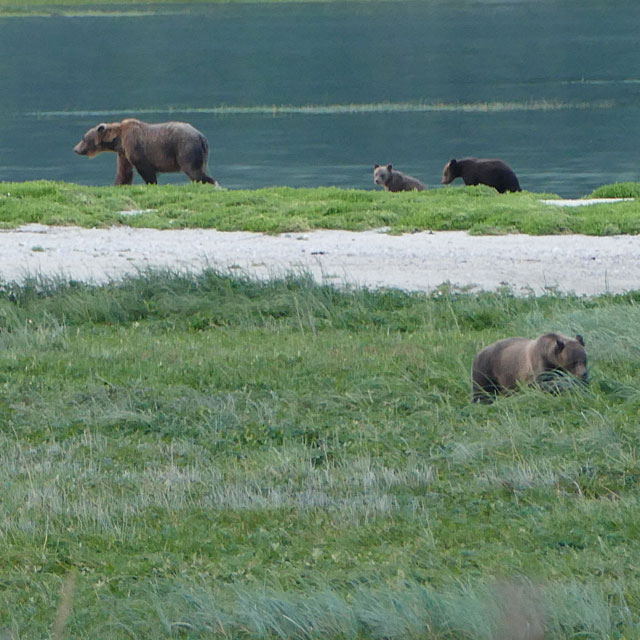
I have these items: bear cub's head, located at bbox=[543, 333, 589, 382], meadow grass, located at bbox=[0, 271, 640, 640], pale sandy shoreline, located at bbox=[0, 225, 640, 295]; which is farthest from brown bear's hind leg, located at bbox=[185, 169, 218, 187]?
bear cub's head, located at bbox=[543, 333, 589, 382]

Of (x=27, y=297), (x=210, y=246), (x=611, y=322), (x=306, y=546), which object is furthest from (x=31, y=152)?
(x=306, y=546)

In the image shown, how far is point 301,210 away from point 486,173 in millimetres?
7136

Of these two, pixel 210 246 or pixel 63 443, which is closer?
pixel 63 443

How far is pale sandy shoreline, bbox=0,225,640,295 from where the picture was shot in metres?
13.2

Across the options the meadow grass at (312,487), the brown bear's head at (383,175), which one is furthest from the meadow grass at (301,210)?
the meadow grass at (312,487)

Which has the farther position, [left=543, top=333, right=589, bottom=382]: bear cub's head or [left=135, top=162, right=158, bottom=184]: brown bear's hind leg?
[left=135, top=162, right=158, bottom=184]: brown bear's hind leg

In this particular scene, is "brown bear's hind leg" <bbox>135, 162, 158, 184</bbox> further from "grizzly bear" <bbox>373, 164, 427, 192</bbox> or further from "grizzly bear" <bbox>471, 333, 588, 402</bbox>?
"grizzly bear" <bbox>471, 333, 588, 402</bbox>

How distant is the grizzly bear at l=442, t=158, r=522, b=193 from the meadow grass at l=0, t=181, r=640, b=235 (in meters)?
2.68

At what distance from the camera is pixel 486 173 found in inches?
976

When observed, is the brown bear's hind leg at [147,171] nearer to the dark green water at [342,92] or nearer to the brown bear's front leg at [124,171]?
the brown bear's front leg at [124,171]

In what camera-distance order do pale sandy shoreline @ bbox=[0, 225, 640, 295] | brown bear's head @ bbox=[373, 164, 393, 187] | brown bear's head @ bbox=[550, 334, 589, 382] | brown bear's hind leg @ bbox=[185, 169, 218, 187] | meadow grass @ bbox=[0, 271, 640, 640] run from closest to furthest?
meadow grass @ bbox=[0, 271, 640, 640]
brown bear's head @ bbox=[550, 334, 589, 382]
pale sandy shoreline @ bbox=[0, 225, 640, 295]
brown bear's hind leg @ bbox=[185, 169, 218, 187]
brown bear's head @ bbox=[373, 164, 393, 187]

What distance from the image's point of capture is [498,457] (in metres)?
6.48

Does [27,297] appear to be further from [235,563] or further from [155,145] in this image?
[155,145]

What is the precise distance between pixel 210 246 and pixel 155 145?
7.80 metres
